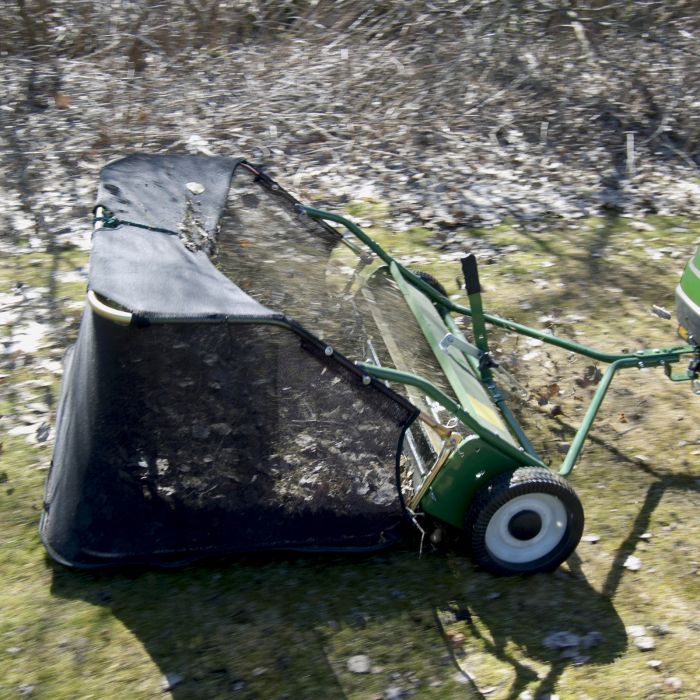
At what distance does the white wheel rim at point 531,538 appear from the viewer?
4.04 metres

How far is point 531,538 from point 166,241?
2268 mm

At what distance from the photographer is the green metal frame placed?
392cm

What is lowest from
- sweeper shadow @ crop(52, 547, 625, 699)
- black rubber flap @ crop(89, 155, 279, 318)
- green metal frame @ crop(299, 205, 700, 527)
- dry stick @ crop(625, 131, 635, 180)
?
sweeper shadow @ crop(52, 547, 625, 699)

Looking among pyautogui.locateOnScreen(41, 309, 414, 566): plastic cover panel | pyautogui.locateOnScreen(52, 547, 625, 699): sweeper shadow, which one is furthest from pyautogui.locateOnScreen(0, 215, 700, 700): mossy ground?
pyautogui.locateOnScreen(41, 309, 414, 566): plastic cover panel

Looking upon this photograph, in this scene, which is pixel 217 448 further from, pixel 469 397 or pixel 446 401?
pixel 469 397

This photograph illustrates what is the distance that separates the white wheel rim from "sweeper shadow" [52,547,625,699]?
13 cm


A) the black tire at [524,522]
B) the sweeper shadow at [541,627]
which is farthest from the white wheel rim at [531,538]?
the sweeper shadow at [541,627]

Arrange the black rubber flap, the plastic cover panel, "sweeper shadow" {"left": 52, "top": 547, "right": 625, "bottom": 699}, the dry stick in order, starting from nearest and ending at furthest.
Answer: the black rubber flap, the plastic cover panel, "sweeper shadow" {"left": 52, "top": 547, "right": 625, "bottom": 699}, the dry stick

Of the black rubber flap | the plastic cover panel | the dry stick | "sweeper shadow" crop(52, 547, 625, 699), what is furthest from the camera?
the dry stick

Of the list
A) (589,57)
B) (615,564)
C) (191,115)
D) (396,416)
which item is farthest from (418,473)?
(589,57)

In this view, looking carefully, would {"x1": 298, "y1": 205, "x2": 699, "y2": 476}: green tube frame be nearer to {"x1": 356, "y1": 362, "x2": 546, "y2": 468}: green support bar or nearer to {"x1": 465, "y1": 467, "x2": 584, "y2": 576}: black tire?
{"x1": 356, "y1": 362, "x2": 546, "y2": 468}: green support bar

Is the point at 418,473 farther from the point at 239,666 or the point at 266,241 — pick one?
the point at 266,241

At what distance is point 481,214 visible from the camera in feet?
27.1

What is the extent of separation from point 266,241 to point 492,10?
7.95 meters
